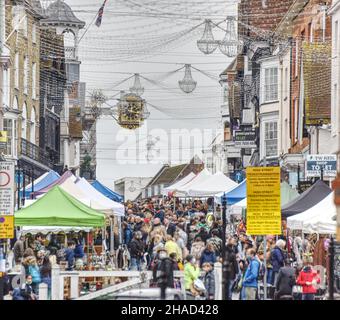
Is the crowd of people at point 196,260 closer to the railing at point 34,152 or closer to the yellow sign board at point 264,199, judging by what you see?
the yellow sign board at point 264,199

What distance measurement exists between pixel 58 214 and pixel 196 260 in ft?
13.2

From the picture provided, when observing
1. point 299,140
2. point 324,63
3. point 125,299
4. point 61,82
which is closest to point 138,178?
point 61,82

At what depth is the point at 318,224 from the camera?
30422 millimetres

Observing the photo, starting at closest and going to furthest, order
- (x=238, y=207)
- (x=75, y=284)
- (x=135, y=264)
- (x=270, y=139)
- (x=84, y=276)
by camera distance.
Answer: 1. (x=75, y=284)
2. (x=84, y=276)
3. (x=135, y=264)
4. (x=238, y=207)
5. (x=270, y=139)

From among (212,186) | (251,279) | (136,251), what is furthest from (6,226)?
(212,186)

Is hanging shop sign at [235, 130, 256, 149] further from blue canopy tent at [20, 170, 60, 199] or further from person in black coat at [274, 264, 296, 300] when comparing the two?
person in black coat at [274, 264, 296, 300]

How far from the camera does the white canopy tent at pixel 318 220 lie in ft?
99.5

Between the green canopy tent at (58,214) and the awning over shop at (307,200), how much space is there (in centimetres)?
482

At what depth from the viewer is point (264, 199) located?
2466 cm

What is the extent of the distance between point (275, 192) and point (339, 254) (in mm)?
6409

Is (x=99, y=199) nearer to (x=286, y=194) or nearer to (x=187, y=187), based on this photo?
(x=286, y=194)

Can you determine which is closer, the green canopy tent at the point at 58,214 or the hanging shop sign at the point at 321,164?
the green canopy tent at the point at 58,214

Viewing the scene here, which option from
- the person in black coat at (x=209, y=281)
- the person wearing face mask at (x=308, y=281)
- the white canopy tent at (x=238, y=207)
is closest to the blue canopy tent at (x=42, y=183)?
the white canopy tent at (x=238, y=207)

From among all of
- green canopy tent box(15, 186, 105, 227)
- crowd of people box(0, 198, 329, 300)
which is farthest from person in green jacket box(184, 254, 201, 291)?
green canopy tent box(15, 186, 105, 227)
